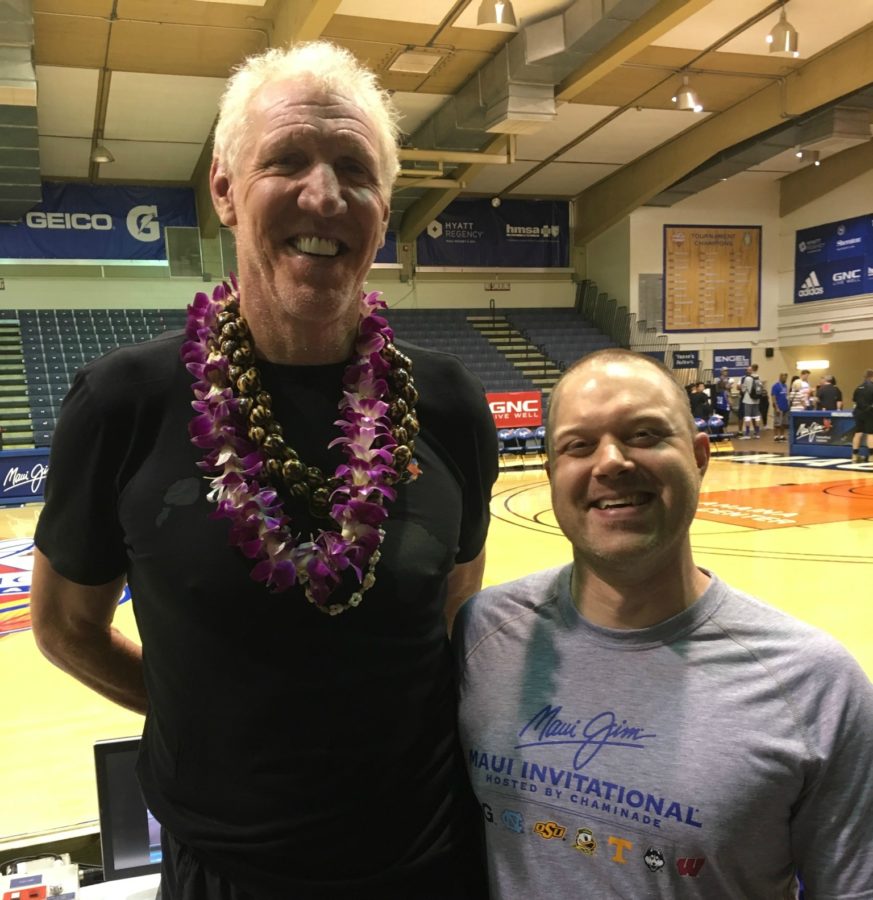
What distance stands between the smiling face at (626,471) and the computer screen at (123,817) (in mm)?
1192

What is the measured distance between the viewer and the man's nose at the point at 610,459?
1.06 m

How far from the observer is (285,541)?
1.05 metres

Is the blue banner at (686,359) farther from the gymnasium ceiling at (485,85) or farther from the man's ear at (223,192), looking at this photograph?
the man's ear at (223,192)

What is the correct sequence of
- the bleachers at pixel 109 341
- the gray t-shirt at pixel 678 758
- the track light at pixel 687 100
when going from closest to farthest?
the gray t-shirt at pixel 678 758
the track light at pixel 687 100
the bleachers at pixel 109 341

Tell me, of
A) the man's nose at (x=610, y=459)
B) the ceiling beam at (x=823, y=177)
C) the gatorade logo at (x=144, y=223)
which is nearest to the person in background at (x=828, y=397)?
the ceiling beam at (x=823, y=177)

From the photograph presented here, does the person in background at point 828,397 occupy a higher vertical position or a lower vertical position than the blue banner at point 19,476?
higher

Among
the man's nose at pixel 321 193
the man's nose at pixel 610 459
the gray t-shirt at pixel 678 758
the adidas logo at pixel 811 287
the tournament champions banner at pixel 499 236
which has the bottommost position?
the gray t-shirt at pixel 678 758

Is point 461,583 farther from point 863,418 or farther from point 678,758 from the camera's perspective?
point 863,418

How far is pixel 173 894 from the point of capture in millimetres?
1072

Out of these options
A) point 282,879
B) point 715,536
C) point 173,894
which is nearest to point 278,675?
point 282,879

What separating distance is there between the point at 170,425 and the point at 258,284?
0.22 meters

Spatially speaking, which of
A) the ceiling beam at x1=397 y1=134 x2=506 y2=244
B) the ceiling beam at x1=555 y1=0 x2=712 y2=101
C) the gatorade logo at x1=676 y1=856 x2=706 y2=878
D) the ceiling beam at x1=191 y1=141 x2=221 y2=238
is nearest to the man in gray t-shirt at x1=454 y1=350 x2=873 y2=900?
the gatorade logo at x1=676 y1=856 x2=706 y2=878

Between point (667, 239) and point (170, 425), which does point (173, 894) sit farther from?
point (667, 239)

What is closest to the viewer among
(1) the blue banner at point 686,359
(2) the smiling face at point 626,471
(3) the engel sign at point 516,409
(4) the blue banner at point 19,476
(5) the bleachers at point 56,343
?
(2) the smiling face at point 626,471
